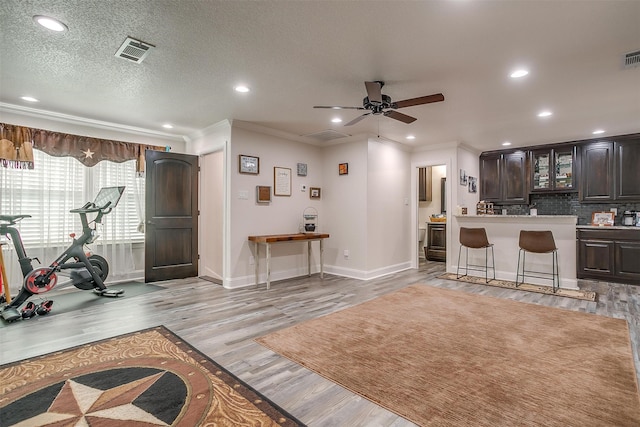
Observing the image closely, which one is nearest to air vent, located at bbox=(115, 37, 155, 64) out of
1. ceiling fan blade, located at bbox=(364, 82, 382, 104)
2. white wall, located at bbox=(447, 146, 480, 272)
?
ceiling fan blade, located at bbox=(364, 82, 382, 104)

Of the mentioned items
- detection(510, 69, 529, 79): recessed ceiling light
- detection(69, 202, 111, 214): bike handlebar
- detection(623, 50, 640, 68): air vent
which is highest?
detection(510, 69, 529, 79): recessed ceiling light

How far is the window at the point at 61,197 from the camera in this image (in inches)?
163

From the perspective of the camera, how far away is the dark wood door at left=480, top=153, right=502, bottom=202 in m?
6.74

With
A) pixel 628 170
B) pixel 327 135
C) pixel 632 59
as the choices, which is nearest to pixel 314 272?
pixel 327 135

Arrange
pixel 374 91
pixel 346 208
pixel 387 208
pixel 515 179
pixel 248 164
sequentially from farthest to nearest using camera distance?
pixel 515 179 → pixel 387 208 → pixel 346 208 → pixel 248 164 → pixel 374 91

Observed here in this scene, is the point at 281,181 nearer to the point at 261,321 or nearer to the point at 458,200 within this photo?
the point at 261,321

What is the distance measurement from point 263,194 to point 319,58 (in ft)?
8.75

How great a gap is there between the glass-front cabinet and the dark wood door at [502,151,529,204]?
0.15m

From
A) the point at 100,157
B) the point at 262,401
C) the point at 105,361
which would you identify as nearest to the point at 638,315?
the point at 262,401

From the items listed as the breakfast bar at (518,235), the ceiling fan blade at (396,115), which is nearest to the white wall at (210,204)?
the ceiling fan blade at (396,115)

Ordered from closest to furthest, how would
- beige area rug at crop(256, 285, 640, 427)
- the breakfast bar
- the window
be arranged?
beige area rug at crop(256, 285, 640, 427)
the window
the breakfast bar

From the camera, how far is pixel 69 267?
152 inches

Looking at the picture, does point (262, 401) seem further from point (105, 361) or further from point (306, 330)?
point (105, 361)

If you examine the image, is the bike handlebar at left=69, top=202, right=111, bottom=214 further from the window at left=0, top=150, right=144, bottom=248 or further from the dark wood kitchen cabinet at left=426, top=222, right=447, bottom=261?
the dark wood kitchen cabinet at left=426, top=222, right=447, bottom=261
